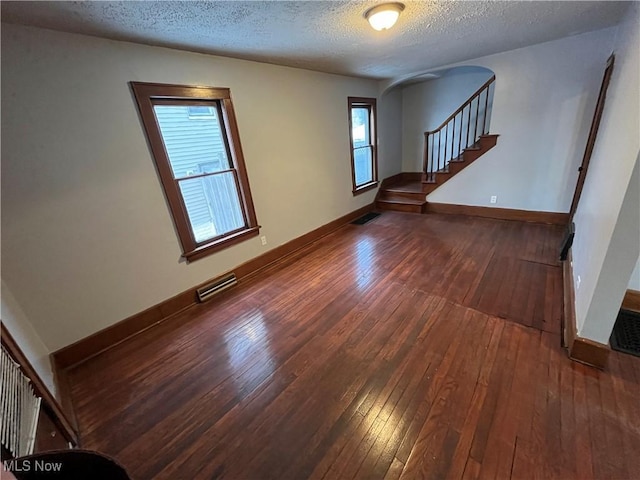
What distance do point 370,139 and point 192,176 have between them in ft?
11.9

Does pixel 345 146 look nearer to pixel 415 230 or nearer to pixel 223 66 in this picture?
pixel 415 230

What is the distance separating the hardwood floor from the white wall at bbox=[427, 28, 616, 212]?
1658 mm

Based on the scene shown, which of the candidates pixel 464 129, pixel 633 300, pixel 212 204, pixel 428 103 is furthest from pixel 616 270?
pixel 428 103

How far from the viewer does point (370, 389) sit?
1.73 m

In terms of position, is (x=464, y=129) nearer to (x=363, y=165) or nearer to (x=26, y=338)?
(x=363, y=165)

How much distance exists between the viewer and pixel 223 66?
108 inches

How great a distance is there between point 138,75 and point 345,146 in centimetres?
304

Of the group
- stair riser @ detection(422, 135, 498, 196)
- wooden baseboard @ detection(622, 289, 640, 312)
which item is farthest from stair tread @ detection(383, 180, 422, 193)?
wooden baseboard @ detection(622, 289, 640, 312)

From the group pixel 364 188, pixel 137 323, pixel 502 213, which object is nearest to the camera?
pixel 137 323

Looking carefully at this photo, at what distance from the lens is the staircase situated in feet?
14.4

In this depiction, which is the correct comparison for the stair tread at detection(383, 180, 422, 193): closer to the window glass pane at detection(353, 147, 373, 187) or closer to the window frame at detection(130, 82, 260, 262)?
the window glass pane at detection(353, 147, 373, 187)

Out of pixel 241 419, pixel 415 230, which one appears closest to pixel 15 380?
pixel 241 419

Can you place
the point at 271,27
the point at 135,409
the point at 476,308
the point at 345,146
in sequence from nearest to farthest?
the point at 135,409 < the point at 271,27 < the point at 476,308 < the point at 345,146

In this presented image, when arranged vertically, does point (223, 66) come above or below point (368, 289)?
above
